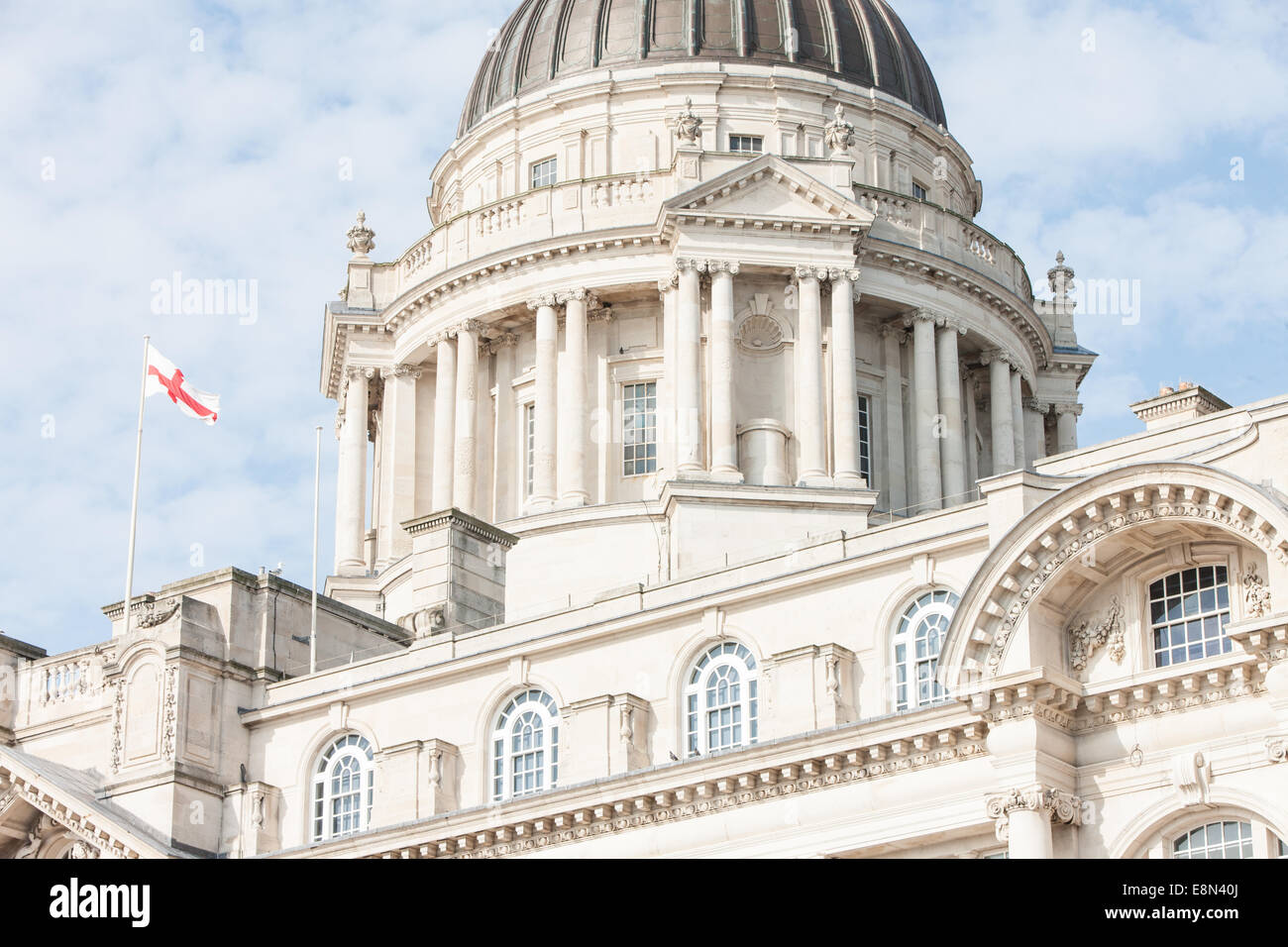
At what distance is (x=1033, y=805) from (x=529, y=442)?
3086 centimetres

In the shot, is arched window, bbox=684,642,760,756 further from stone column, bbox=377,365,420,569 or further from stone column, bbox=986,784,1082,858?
stone column, bbox=377,365,420,569

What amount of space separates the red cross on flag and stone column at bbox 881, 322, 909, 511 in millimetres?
17439

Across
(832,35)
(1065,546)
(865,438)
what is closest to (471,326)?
(865,438)

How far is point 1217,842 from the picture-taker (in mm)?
41656

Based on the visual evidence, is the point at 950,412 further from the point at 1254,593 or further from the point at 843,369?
the point at 1254,593

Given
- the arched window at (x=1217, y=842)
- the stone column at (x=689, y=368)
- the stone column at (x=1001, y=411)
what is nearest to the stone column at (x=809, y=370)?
the stone column at (x=689, y=368)

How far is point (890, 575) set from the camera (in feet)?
153

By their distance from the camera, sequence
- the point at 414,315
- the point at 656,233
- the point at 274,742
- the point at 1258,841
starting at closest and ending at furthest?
the point at 1258,841 → the point at 274,742 → the point at 656,233 → the point at 414,315

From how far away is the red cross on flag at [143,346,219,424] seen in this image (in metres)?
60.7

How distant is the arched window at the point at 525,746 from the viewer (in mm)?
49625
